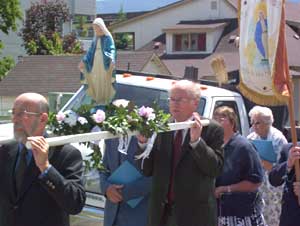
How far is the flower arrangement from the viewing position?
4172 mm

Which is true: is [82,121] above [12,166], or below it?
above

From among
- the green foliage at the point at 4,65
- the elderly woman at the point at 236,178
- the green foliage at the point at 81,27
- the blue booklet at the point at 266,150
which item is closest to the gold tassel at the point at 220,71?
the blue booklet at the point at 266,150

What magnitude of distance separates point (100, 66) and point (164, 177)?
3.38 m

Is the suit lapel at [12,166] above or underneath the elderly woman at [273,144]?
above

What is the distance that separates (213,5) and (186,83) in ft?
131

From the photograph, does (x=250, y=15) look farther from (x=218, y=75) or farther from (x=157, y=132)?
(x=218, y=75)

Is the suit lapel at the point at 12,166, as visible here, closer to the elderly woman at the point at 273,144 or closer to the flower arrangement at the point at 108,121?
the flower arrangement at the point at 108,121

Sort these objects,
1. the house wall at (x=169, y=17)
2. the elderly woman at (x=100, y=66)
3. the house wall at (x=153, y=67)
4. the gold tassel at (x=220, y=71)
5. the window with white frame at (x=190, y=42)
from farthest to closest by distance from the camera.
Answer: the house wall at (x=169, y=17)
the window with white frame at (x=190, y=42)
the house wall at (x=153, y=67)
the gold tassel at (x=220, y=71)
the elderly woman at (x=100, y=66)

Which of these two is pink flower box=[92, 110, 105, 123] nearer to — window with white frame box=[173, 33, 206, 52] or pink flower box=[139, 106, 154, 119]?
pink flower box=[139, 106, 154, 119]

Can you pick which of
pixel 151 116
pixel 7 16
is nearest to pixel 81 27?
pixel 7 16

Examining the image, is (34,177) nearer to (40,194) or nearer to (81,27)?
(40,194)

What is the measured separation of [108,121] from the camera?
4.19 metres

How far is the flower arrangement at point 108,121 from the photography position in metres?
4.17

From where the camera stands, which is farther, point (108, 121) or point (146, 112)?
point (146, 112)
